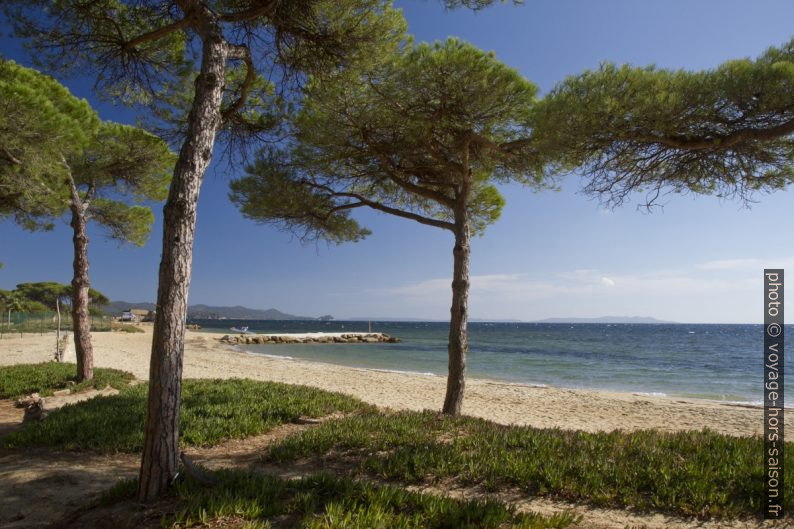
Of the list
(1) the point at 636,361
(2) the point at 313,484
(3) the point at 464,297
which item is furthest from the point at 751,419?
(1) the point at 636,361

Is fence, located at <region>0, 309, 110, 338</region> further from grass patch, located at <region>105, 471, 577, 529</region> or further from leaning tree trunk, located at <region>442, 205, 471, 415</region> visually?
grass patch, located at <region>105, 471, 577, 529</region>

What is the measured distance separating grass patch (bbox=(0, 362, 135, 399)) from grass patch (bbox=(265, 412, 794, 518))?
22.2ft

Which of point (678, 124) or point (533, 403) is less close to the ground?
point (678, 124)

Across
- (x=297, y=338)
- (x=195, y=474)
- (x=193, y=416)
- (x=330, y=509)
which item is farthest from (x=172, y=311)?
(x=297, y=338)

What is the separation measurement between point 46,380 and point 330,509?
10.2m

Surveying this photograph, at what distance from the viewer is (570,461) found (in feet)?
14.4

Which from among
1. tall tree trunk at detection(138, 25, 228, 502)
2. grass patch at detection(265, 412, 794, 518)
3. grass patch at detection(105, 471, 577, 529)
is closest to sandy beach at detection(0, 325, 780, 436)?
grass patch at detection(265, 412, 794, 518)

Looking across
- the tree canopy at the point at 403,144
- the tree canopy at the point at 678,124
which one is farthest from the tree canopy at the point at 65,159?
the tree canopy at the point at 678,124

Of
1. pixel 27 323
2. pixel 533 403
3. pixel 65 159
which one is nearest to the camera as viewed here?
pixel 65 159

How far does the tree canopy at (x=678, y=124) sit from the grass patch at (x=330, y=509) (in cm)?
466

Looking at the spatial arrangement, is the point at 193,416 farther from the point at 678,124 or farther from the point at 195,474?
the point at 678,124

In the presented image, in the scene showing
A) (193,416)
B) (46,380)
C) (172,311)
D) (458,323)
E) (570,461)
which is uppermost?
(172,311)

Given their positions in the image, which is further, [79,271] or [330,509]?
[79,271]

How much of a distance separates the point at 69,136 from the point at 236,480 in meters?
7.34
